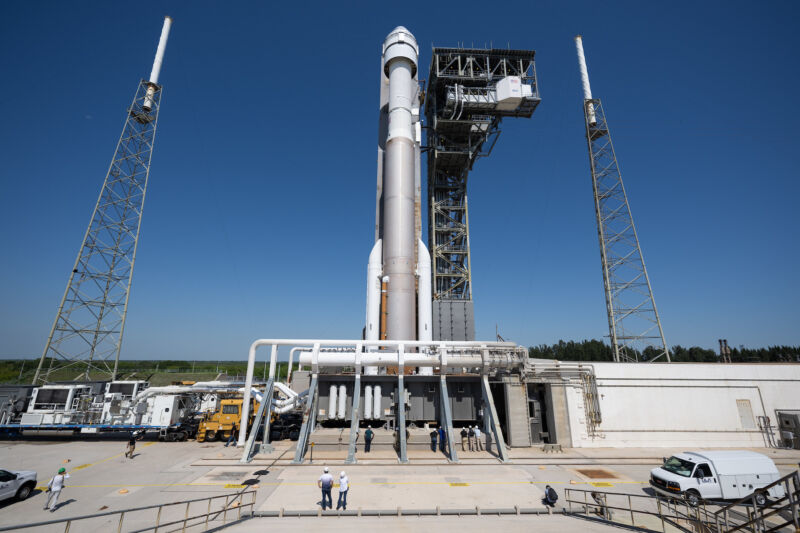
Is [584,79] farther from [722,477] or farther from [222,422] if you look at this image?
[222,422]

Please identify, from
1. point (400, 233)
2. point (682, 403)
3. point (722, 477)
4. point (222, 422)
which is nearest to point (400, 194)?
point (400, 233)

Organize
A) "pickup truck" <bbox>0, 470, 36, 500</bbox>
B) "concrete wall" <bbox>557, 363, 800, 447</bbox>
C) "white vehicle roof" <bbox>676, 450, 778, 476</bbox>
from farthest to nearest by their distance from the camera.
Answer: "concrete wall" <bbox>557, 363, 800, 447</bbox> < "white vehicle roof" <bbox>676, 450, 778, 476</bbox> < "pickup truck" <bbox>0, 470, 36, 500</bbox>

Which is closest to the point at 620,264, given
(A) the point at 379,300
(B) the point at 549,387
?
(B) the point at 549,387

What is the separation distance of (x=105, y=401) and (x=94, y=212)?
27663 millimetres

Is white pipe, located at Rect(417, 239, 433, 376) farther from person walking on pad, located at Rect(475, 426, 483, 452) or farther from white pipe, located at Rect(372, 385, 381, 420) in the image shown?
person walking on pad, located at Rect(475, 426, 483, 452)

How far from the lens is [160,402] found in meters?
28.9

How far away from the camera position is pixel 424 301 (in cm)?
3164

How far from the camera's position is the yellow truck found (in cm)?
2794

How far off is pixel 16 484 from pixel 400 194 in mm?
27844

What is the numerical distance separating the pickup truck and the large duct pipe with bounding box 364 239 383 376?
1904 centimetres

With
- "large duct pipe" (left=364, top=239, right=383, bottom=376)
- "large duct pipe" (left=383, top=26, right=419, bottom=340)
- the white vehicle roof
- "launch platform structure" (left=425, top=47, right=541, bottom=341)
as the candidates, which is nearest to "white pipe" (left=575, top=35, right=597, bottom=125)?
"launch platform structure" (left=425, top=47, right=541, bottom=341)

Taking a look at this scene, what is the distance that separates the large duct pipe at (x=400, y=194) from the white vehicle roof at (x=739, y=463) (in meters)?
19.0

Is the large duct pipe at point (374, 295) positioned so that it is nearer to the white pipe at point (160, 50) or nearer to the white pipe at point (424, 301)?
the white pipe at point (424, 301)

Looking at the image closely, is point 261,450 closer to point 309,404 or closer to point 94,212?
point 309,404
